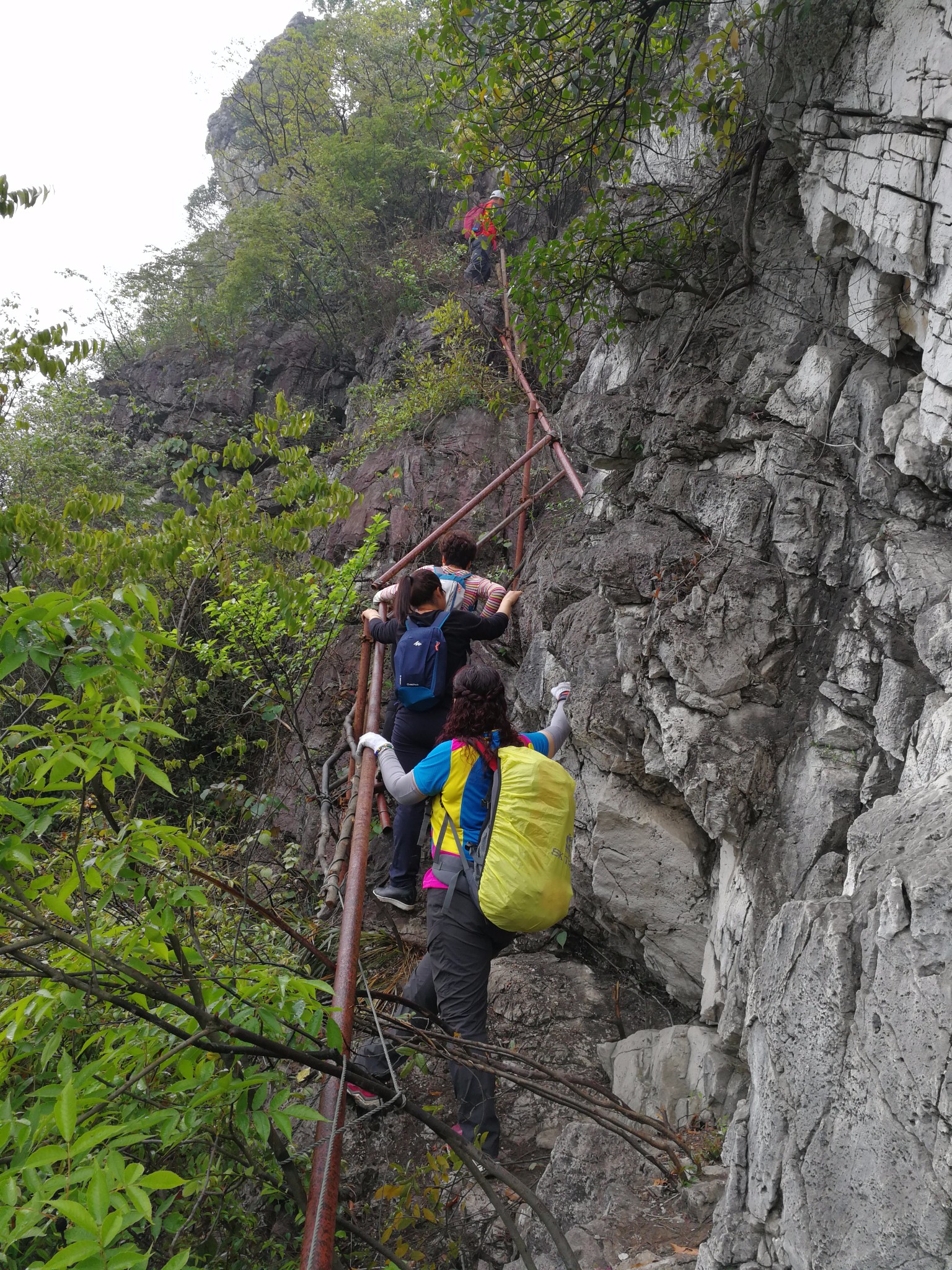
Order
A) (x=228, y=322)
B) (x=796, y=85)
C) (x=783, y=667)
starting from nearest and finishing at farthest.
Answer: (x=783, y=667)
(x=796, y=85)
(x=228, y=322)

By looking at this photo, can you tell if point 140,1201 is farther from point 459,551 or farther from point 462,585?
point 459,551

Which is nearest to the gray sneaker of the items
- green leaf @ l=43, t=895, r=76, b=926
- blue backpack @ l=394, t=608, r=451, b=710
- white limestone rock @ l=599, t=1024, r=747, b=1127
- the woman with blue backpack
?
the woman with blue backpack

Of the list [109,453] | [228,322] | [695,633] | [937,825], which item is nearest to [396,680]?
[695,633]

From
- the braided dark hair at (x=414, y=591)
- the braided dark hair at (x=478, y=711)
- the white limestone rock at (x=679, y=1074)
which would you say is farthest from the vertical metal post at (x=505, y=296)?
the white limestone rock at (x=679, y=1074)

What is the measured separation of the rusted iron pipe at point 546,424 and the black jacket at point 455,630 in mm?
1875

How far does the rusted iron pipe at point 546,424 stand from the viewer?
6.43 meters

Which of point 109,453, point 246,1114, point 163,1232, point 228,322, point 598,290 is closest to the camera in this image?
point 246,1114

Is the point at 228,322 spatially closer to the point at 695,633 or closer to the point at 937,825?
the point at 695,633

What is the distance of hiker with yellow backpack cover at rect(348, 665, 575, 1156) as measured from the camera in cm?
318

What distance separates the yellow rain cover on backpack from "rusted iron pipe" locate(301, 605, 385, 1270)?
22.3 inches

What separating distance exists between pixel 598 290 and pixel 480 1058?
227 inches

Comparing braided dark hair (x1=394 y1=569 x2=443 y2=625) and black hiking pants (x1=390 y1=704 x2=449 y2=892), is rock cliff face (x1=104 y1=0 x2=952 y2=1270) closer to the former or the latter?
black hiking pants (x1=390 y1=704 x2=449 y2=892)

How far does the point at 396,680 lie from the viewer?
15.0 feet

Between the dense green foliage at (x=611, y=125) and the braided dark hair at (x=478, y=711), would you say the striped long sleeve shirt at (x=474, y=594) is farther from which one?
the dense green foliage at (x=611, y=125)
